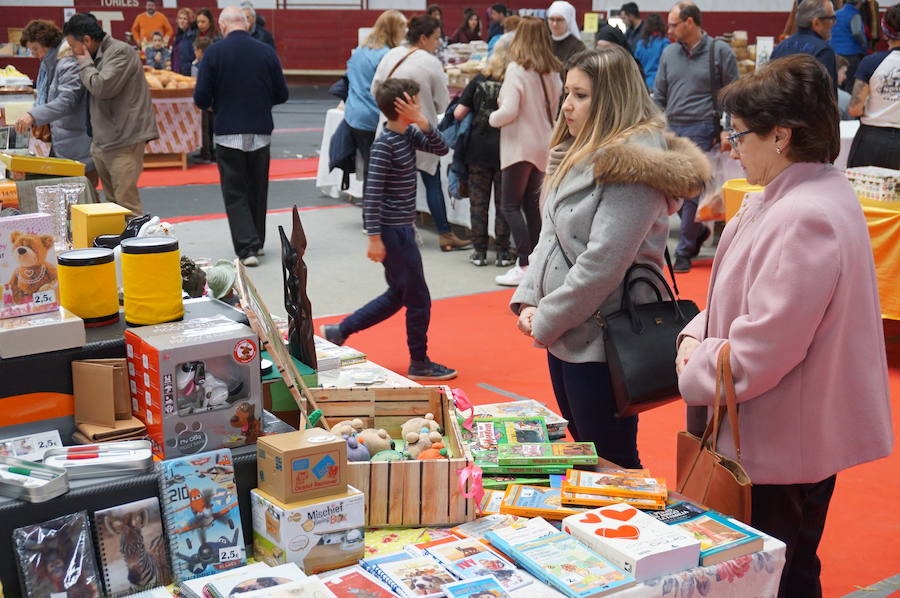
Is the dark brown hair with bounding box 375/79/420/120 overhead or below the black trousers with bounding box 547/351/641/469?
overhead

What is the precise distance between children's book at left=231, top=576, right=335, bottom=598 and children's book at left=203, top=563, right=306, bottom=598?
0.02 metres

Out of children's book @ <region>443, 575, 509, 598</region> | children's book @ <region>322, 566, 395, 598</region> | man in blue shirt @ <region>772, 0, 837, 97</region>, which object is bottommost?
children's book @ <region>322, 566, 395, 598</region>

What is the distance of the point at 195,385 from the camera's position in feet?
6.34

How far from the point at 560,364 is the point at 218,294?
3.41ft

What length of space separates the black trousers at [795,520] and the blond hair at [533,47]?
4.50 metres

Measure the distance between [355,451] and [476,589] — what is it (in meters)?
0.52

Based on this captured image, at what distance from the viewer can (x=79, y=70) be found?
6926 mm

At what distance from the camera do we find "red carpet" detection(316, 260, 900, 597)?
132 inches

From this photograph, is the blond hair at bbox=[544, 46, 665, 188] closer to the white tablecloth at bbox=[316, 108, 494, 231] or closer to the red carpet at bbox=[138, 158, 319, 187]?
the white tablecloth at bbox=[316, 108, 494, 231]

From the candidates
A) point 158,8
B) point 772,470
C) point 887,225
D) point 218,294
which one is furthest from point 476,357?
point 158,8

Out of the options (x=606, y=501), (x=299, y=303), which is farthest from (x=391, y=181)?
(x=606, y=501)

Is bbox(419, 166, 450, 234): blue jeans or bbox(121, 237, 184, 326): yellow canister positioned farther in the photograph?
bbox(419, 166, 450, 234): blue jeans

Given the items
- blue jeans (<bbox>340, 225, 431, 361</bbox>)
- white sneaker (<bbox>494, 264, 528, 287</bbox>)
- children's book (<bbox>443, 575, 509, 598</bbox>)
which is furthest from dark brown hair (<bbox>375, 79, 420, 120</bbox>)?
children's book (<bbox>443, 575, 509, 598</bbox>)

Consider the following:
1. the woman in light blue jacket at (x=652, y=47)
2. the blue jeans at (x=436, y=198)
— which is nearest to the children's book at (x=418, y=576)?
the blue jeans at (x=436, y=198)
